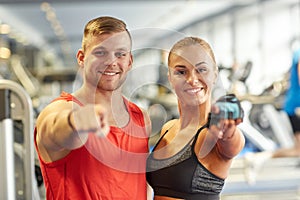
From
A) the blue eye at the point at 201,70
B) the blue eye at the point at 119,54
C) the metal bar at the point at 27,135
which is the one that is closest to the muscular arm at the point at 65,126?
the blue eye at the point at 119,54

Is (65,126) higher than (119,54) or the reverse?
the reverse

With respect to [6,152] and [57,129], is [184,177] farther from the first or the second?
[6,152]

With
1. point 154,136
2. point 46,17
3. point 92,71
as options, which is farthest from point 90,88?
point 46,17

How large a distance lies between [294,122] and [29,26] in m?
4.24

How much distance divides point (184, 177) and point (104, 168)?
0.13m

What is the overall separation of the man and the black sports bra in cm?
3

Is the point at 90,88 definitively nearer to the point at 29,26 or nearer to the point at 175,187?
the point at 175,187

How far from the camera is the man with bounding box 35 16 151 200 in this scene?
3.01 ft

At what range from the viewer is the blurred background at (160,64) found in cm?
103

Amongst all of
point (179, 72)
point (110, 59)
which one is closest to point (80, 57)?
point (110, 59)

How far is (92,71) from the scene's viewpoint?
924 millimetres

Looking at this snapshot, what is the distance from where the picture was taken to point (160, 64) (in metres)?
0.97

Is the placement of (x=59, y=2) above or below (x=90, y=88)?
above

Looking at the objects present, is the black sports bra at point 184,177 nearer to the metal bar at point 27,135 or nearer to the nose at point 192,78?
the nose at point 192,78
